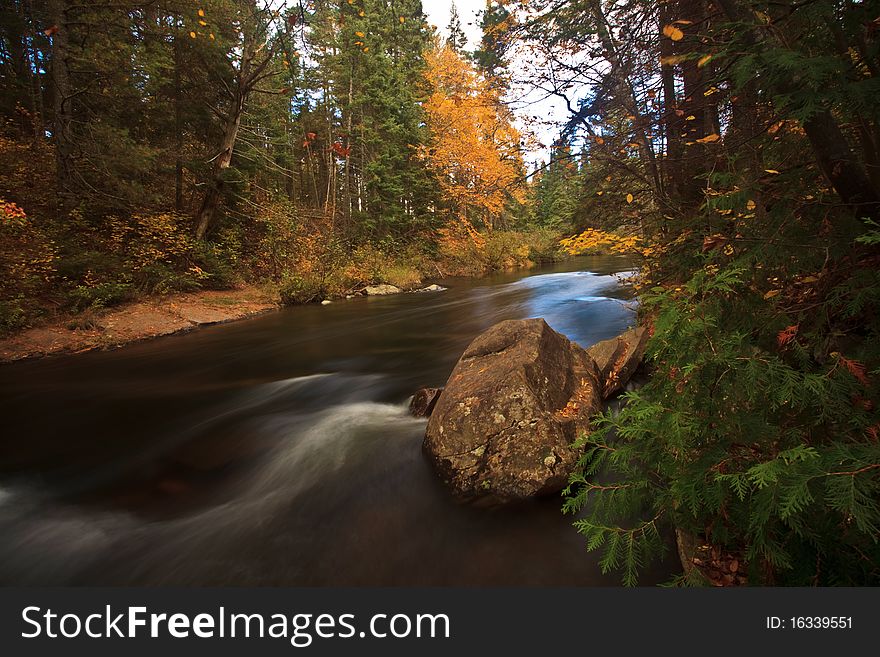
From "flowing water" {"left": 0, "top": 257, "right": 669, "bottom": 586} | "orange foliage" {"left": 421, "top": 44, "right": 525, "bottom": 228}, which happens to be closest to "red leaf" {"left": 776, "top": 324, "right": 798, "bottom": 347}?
"flowing water" {"left": 0, "top": 257, "right": 669, "bottom": 586}

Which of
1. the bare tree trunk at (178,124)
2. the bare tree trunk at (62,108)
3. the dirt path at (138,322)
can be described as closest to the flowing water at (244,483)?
the dirt path at (138,322)

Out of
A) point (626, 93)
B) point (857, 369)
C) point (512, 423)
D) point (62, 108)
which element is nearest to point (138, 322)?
point (62, 108)

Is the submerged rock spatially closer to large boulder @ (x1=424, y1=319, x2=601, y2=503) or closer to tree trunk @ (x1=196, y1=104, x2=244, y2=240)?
large boulder @ (x1=424, y1=319, x2=601, y2=503)

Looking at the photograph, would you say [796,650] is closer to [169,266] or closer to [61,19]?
[169,266]

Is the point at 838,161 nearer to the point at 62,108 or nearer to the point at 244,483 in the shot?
the point at 244,483

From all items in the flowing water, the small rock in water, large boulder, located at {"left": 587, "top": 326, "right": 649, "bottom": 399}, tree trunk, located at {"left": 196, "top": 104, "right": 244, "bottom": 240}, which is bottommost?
the flowing water

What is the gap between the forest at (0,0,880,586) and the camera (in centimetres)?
189

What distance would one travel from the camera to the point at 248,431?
5586mm

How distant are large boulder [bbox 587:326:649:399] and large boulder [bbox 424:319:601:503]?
760 millimetres

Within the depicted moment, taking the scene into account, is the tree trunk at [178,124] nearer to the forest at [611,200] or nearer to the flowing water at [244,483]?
the forest at [611,200]

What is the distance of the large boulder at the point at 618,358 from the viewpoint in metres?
5.42

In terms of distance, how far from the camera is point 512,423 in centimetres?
377

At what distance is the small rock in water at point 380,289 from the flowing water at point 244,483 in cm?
911

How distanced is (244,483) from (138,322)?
848 centimetres
